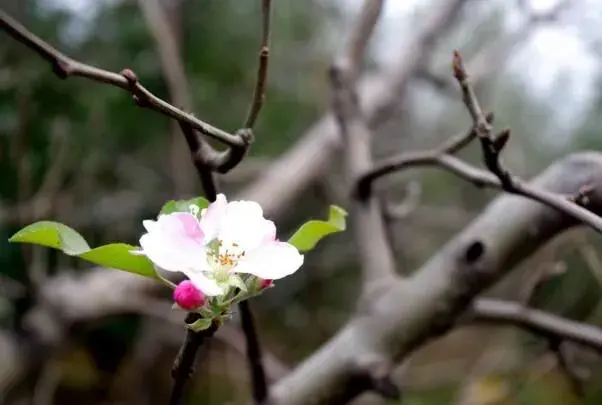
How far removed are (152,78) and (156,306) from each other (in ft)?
1.69

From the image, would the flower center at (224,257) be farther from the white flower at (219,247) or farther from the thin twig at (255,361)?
the thin twig at (255,361)

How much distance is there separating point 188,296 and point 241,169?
894 millimetres

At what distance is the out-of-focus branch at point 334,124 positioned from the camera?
814 millimetres

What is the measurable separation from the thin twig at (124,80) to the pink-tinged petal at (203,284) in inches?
2.0

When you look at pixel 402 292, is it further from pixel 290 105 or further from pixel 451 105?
pixel 451 105

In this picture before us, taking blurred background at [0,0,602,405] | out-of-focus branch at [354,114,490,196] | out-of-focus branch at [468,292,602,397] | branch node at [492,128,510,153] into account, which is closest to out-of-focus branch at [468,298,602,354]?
out-of-focus branch at [468,292,602,397]

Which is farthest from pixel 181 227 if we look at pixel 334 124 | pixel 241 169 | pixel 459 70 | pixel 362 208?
pixel 241 169

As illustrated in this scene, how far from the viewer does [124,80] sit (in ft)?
0.69

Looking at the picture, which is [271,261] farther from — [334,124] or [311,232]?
[334,124]

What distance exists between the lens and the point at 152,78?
120 cm

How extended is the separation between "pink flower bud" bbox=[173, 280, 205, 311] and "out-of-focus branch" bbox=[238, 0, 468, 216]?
550mm

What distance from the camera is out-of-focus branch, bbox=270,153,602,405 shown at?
38cm

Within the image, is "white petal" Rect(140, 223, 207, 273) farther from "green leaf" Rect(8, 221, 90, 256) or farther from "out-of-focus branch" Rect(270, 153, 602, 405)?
"out-of-focus branch" Rect(270, 153, 602, 405)

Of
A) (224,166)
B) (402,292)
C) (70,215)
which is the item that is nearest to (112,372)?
(70,215)
